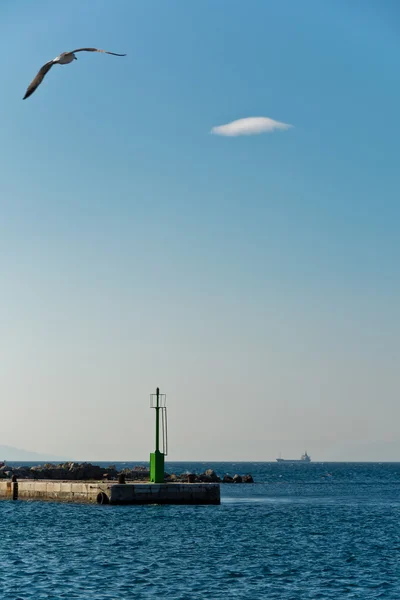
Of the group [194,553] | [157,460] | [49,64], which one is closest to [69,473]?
[157,460]

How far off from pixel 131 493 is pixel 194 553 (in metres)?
18.3

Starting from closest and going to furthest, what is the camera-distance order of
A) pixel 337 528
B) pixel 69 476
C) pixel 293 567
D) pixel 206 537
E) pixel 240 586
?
pixel 240 586
pixel 293 567
pixel 206 537
pixel 337 528
pixel 69 476

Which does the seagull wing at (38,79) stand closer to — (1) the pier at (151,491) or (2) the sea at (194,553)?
(2) the sea at (194,553)

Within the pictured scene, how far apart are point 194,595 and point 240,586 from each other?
2.27 meters

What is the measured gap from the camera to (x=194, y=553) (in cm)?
3766

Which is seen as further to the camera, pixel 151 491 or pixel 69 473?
pixel 69 473

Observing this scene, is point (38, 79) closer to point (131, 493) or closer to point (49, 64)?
point (49, 64)

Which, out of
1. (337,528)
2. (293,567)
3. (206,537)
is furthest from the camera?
(337,528)

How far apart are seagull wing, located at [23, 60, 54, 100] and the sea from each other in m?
15.1

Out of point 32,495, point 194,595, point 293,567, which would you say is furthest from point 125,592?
point 32,495

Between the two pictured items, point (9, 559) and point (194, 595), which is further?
point (9, 559)

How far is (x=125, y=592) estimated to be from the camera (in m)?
28.6

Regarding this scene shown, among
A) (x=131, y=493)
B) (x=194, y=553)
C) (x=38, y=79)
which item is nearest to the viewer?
(x=38, y=79)

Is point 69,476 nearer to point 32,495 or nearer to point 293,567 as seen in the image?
point 32,495
